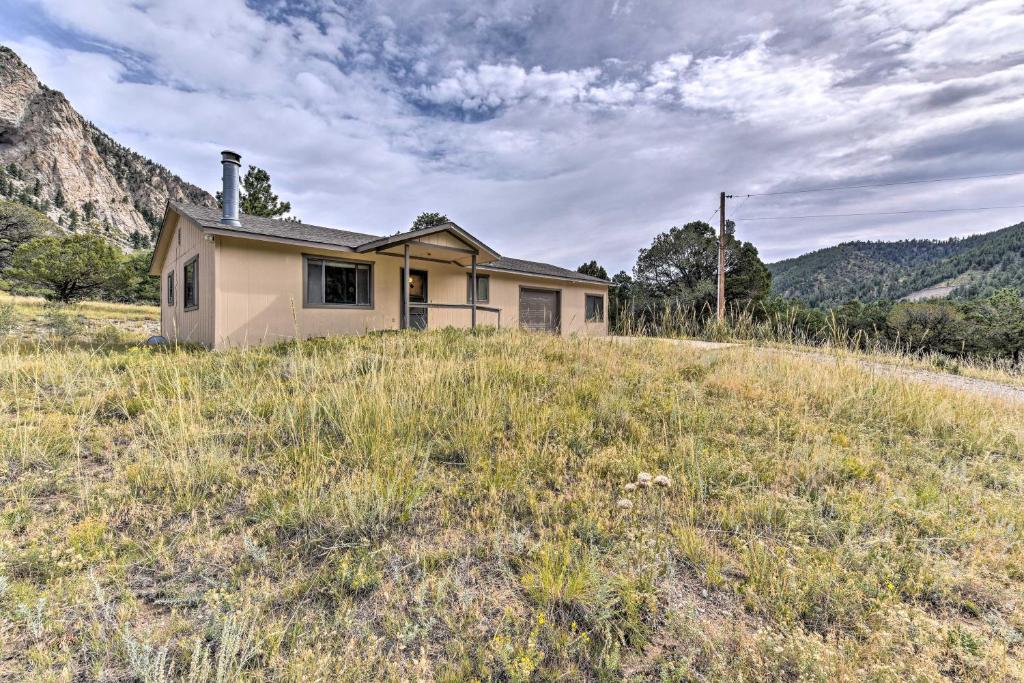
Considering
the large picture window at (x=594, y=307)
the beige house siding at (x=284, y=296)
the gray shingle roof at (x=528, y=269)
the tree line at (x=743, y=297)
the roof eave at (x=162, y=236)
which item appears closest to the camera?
the beige house siding at (x=284, y=296)

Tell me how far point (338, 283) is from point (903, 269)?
95593mm

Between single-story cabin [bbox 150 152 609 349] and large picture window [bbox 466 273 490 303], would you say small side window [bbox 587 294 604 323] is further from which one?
single-story cabin [bbox 150 152 609 349]

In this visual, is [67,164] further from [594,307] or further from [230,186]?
[594,307]

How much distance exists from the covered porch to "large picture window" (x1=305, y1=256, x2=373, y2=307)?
84 centimetres

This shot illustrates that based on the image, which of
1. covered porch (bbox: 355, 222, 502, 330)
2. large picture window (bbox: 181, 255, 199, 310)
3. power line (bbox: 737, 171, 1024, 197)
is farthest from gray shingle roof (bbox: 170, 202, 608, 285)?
power line (bbox: 737, 171, 1024, 197)

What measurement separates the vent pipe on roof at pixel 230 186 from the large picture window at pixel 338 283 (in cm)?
191

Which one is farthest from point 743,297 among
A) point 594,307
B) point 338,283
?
point 338,283

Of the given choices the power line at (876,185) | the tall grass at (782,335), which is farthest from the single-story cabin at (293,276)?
the power line at (876,185)

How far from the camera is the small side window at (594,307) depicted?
18.0 meters

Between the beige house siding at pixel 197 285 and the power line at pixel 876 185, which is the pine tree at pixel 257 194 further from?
the power line at pixel 876 185

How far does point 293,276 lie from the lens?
368 inches

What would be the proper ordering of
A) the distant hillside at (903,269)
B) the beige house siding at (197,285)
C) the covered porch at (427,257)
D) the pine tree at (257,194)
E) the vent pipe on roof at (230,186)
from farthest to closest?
the distant hillside at (903,269) → the pine tree at (257,194) → the covered porch at (427,257) → the vent pipe on roof at (230,186) → the beige house siding at (197,285)

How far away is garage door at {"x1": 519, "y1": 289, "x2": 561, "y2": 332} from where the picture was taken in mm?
15656

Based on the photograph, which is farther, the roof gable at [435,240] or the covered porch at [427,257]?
the covered porch at [427,257]
